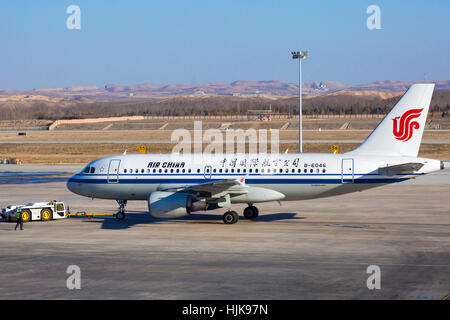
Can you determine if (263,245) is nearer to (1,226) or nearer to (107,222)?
(107,222)

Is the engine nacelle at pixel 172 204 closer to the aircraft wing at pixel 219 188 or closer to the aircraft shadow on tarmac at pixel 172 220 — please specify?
the aircraft wing at pixel 219 188

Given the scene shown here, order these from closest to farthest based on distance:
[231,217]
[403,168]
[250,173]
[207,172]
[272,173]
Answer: [403,168] < [231,217] < [272,173] < [250,173] < [207,172]

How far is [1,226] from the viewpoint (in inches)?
1410

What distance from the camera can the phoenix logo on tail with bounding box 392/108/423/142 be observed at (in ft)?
114

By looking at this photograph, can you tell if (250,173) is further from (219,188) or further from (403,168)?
(403,168)

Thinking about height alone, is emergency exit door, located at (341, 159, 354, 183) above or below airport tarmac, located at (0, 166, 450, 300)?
above

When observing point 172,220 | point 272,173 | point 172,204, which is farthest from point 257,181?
point 172,220

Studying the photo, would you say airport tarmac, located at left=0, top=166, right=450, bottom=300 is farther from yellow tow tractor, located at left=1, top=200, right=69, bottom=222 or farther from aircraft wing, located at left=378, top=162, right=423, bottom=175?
aircraft wing, located at left=378, top=162, right=423, bottom=175

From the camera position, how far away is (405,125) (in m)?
35.0

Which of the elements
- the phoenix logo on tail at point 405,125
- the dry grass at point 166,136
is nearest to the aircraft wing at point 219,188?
the phoenix logo on tail at point 405,125

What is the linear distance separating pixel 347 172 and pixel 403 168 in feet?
10.6

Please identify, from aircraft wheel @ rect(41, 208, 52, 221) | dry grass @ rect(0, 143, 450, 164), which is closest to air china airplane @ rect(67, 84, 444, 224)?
aircraft wheel @ rect(41, 208, 52, 221)

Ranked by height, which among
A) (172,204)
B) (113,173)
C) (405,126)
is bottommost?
(172,204)

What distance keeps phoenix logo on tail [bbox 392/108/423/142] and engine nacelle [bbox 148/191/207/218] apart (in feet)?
40.8
